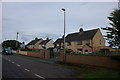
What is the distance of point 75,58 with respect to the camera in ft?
77.6

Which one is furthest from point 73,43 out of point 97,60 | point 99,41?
point 97,60

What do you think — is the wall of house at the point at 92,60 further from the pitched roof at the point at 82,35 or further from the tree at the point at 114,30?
the pitched roof at the point at 82,35

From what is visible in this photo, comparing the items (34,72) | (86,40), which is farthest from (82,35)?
(34,72)

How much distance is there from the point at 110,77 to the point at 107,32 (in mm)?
13243

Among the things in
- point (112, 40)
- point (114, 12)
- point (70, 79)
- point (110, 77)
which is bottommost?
point (70, 79)

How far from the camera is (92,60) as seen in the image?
20016 mm

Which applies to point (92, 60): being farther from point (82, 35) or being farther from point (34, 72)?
point (82, 35)

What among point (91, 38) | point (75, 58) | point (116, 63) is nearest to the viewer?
point (116, 63)

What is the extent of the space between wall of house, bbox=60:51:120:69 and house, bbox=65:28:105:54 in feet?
106

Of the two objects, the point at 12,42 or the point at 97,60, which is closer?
the point at 97,60

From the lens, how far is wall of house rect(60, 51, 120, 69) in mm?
17266

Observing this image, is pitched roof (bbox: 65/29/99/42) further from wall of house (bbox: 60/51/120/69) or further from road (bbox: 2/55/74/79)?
road (bbox: 2/55/74/79)

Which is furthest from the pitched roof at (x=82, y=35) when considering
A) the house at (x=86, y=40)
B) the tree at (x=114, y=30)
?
the tree at (x=114, y=30)

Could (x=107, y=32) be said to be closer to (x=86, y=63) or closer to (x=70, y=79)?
(x=86, y=63)
